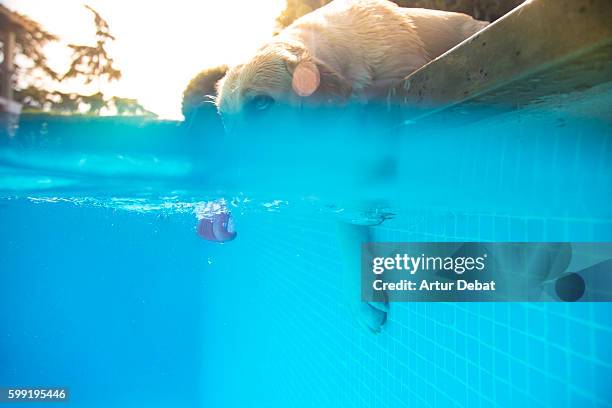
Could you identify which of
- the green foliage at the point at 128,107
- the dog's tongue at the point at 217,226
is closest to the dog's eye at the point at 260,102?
the green foliage at the point at 128,107

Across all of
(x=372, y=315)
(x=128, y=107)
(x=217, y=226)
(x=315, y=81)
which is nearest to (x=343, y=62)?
(x=315, y=81)

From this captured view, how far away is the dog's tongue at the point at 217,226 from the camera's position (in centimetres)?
365

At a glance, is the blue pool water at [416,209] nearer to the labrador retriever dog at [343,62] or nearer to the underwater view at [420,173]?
the underwater view at [420,173]

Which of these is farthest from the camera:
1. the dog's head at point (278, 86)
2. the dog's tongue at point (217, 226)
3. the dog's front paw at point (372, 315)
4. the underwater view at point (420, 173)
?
the dog's tongue at point (217, 226)

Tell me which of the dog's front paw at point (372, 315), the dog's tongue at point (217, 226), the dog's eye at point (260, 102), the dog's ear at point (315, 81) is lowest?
the dog's front paw at point (372, 315)

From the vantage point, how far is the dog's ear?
160cm

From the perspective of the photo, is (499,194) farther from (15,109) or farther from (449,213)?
(15,109)

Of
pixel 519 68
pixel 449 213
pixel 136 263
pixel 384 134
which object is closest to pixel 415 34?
pixel 449 213

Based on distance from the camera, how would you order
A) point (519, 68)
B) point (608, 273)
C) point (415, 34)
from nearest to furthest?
point (519, 68)
point (608, 273)
point (415, 34)

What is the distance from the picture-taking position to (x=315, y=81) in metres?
1.65

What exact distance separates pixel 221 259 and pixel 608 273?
8.41m

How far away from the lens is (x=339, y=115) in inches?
58.2

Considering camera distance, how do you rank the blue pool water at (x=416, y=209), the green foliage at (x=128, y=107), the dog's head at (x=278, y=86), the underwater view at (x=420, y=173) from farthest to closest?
1. the dog's head at (x=278, y=86)
2. the green foliage at (x=128, y=107)
3. the blue pool water at (x=416, y=209)
4. the underwater view at (x=420, y=173)

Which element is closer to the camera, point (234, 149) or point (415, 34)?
point (234, 149)
